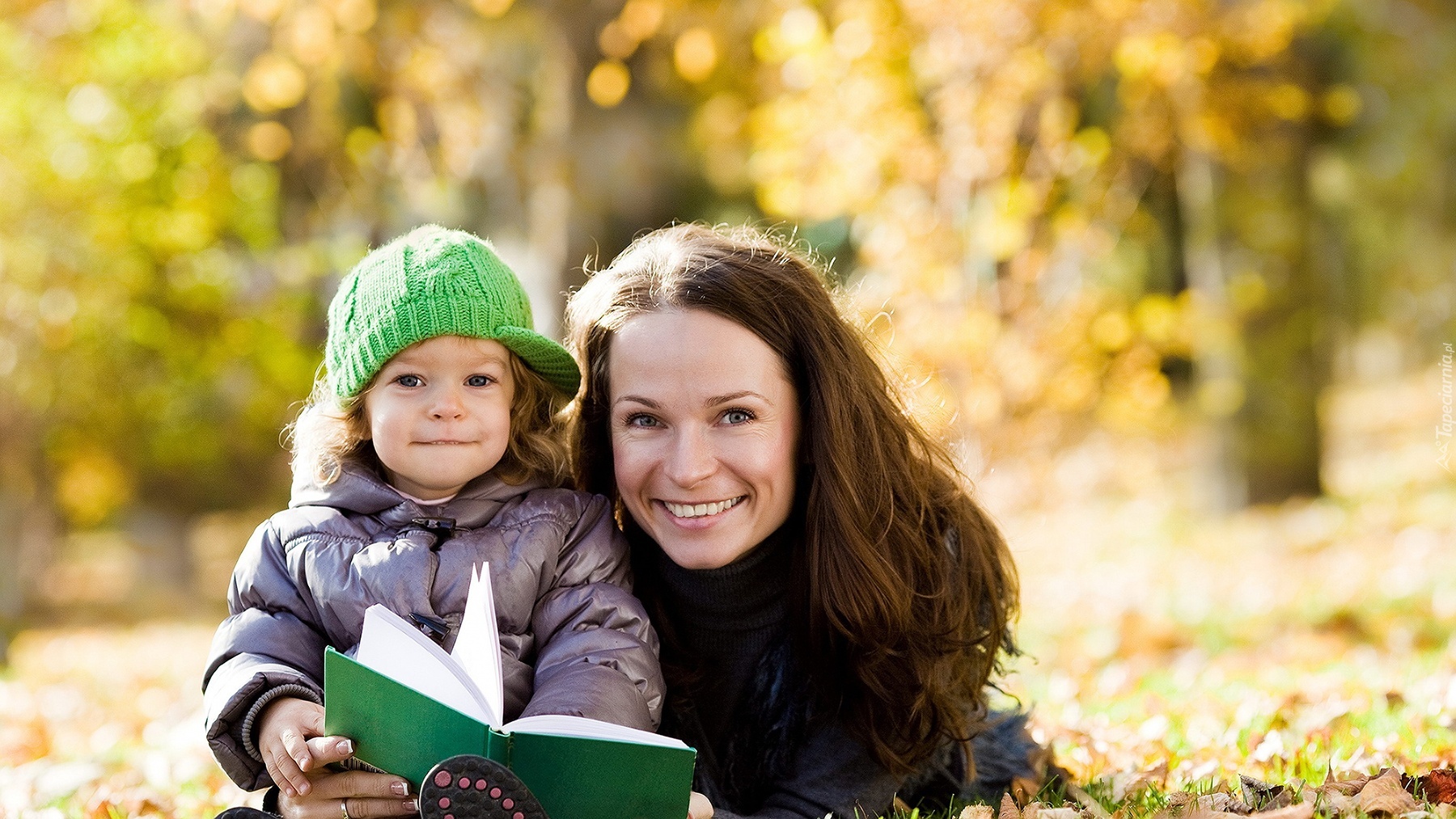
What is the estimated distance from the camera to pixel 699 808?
246cm

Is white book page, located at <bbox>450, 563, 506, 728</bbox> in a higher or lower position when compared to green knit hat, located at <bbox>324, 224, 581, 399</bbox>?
lower

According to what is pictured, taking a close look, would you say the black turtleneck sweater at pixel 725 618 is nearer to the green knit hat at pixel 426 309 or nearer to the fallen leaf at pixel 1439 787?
the green knit hat at pixel 426 309

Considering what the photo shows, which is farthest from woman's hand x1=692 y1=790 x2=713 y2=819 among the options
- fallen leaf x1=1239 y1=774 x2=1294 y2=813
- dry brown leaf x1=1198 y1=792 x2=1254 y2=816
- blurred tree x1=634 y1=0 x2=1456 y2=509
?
blurred tree x1=634 y1=0 x2=1456 y2=509

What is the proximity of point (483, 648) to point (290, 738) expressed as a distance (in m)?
0.40

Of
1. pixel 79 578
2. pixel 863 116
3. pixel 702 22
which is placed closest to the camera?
pixel 702 22

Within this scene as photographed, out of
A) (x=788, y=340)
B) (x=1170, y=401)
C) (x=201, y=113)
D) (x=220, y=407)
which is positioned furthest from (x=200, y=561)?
(x=788, y=340)

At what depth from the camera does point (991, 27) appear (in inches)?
261

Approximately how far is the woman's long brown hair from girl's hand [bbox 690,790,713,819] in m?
0.53

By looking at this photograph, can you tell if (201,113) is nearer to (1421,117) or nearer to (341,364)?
(341,364)

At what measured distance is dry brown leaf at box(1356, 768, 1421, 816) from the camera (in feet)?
8.09

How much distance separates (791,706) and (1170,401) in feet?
39.7

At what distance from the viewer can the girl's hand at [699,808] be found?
2.44m

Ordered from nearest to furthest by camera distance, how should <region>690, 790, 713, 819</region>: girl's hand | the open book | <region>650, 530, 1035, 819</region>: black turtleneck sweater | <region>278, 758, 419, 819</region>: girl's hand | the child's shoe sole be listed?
the child's shoe sole, the open book, <region>278, 758, 419, 819</region>: girl's hand, <region>690, 790, 713, 819</region>: girl's hand, <region>650, 530, 1035, 819</region>: black turtleneck sweater

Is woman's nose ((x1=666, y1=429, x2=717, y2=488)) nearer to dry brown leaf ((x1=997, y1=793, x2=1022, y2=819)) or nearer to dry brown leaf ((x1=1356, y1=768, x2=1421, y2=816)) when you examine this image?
dry brown leaf ((x1=997, y1=793, x2=1022, y2=819))
